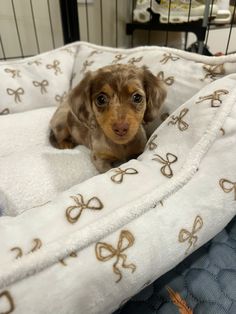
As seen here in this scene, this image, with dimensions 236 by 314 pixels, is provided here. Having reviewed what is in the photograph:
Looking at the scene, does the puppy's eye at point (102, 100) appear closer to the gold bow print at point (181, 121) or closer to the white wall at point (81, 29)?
the gold bow print at point (181, 121)

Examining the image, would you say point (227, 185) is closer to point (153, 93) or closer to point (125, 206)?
point (125, 206)

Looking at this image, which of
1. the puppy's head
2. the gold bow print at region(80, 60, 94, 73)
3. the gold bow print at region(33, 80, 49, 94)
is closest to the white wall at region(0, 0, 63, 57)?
the gold bow print at region(33, 80, 49, 94)

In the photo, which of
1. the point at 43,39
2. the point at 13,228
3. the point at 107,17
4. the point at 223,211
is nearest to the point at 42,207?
the point at 13,228

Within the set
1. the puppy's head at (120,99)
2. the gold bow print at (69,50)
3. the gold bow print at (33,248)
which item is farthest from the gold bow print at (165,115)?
the gold bow print at (69,50)

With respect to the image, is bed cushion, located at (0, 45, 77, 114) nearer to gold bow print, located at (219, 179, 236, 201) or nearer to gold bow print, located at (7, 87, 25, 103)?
gold bow print, located at (7, 87, 25, 103)

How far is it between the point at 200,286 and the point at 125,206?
0.36 m

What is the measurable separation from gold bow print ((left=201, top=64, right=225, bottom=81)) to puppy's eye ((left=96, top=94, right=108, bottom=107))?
1.34 ft

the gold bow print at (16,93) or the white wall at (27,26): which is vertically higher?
the white wall at (27,26)

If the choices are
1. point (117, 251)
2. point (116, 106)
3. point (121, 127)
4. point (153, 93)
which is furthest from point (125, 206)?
point (153, 93)

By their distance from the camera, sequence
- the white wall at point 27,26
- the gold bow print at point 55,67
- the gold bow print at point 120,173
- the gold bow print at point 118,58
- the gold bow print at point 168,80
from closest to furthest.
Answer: the gold bow print at point 120,173 < the gold bow print at point 168,80 < the gold bow print at point 118,58 < the gold bow print at point 55,67 < the white wall at point 27,26

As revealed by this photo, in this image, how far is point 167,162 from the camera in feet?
2.85

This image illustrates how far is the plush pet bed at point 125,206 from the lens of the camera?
1.95 ft

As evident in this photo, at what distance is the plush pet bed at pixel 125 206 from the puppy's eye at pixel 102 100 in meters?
0.24

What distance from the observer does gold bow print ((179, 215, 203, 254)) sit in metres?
0.75
